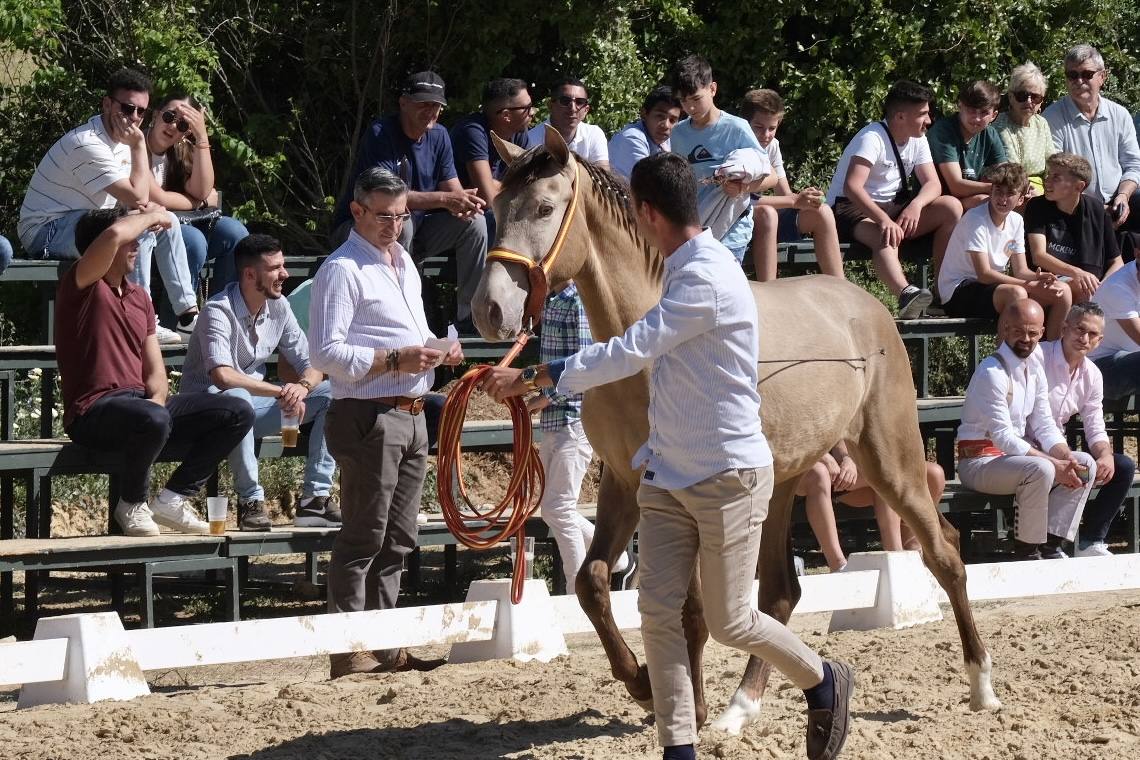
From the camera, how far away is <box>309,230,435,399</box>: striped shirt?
6824mm

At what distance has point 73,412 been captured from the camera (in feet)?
26.4

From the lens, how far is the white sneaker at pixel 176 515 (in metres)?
8.32

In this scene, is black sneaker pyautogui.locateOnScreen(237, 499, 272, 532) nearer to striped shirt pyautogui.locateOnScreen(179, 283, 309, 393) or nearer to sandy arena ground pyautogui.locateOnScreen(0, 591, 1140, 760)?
striped shirt pyautogui.locateOnScreen(179, 283, 309, 393)

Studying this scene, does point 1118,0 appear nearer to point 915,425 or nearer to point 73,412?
point 915,425

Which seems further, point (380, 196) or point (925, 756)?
point (380, 196)

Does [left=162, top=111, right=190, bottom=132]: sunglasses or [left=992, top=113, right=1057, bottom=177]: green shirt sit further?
[left=992, top=113, right=1057, bottom=177]: green shirt

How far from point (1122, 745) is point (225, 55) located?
12318 mm

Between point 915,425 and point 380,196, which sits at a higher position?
point 380,196

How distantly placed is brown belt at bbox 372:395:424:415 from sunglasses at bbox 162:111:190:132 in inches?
155

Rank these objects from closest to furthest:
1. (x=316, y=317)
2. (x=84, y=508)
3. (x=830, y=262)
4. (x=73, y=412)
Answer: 1. (x=316, y=317)
2. (x=73, y=412)
3. (x=830, y=262)
4. (x=84, y=508)

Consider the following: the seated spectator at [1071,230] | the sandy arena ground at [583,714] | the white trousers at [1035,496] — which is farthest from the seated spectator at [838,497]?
the seated spectator at [1071,230]

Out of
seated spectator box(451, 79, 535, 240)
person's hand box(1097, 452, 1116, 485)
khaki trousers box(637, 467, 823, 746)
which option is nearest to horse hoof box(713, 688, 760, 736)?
khaki trousers box(637, 467, 823, 746)

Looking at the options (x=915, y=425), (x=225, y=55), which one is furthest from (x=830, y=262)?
(x=225, y=55)

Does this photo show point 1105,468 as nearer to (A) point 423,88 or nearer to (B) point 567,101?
Answer: (B) point 567,101
